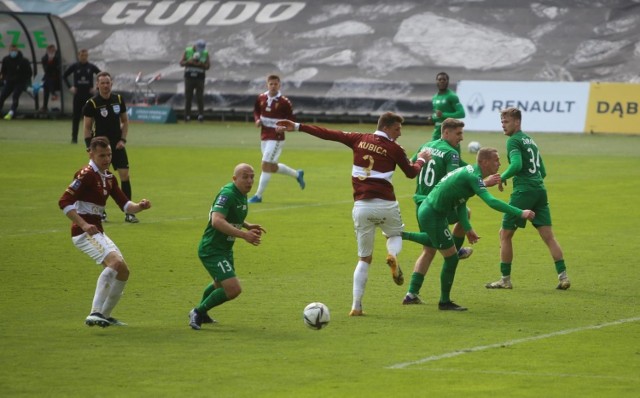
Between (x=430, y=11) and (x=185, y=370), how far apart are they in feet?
126

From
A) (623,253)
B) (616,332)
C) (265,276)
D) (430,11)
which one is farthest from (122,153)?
(430,11)

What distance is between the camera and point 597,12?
45.4m

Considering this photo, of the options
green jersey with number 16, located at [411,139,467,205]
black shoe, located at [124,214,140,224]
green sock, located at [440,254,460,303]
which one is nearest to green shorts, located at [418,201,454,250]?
green sock, located at [440,254,460,303]

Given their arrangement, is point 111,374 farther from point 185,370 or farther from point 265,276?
point 265,276

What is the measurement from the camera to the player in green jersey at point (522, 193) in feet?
48.7

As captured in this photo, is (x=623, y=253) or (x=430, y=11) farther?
(x=430, y=11)

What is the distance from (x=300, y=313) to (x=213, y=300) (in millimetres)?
1222

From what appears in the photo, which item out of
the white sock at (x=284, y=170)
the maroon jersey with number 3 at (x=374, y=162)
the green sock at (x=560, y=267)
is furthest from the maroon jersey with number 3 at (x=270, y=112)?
the maroon jersey with number 3 at (x=374, y=162)

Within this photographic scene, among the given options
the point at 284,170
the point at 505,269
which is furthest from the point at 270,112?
the point at 505,269

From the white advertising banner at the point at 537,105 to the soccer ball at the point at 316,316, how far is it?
2845cm

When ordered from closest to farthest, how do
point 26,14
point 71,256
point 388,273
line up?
1. point 388,273
2. point 71,256
3. point 26,14

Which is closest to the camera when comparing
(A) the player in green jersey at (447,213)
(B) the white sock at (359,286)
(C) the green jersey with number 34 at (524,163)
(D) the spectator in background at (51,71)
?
(B) the white sock at (359,286)

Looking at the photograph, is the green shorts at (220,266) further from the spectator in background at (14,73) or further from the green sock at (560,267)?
the spectator in background at (14,73)

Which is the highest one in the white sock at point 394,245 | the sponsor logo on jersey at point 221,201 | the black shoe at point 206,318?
the sponsor logo on jersey at point 221,201
